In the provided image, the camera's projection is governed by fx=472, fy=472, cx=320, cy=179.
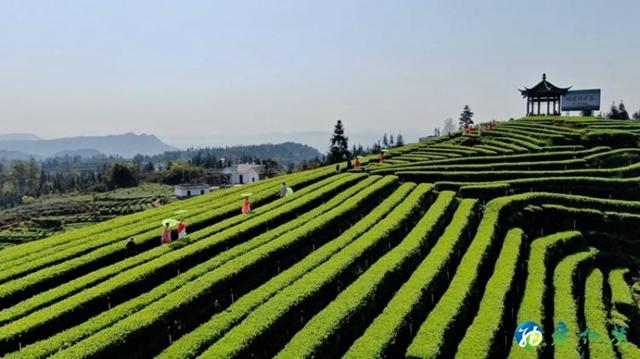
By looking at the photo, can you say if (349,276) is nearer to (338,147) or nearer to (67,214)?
(338,147)

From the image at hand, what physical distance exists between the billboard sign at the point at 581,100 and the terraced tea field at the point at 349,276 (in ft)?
117

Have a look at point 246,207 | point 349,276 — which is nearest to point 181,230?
point 246,207

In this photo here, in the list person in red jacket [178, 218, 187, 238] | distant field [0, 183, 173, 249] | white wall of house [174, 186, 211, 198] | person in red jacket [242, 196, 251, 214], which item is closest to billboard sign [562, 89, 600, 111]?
person in red jacket [242, 196, 251, 214]

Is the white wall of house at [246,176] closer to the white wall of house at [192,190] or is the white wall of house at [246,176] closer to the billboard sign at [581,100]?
the white wall of house at [192,190]

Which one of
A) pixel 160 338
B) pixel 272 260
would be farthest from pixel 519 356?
pixel 160 338

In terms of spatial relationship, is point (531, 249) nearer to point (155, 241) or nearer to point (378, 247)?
point (378, 247)

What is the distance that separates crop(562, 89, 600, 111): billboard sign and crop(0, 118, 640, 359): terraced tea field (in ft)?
117

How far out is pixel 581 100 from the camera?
2443 inches

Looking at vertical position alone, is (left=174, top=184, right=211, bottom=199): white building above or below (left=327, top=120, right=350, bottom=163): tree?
below

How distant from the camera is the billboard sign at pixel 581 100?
202 feet

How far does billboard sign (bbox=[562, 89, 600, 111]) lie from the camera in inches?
A: 2425

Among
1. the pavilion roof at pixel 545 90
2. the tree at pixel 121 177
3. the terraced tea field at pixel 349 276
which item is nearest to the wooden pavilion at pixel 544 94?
the pavilion roof at pixel 545 90

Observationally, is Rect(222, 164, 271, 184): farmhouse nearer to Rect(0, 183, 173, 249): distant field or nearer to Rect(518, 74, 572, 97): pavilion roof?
Rect(0, 183, 173, 249): distant field

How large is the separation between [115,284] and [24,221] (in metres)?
94.9
